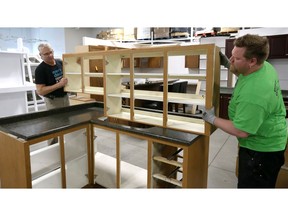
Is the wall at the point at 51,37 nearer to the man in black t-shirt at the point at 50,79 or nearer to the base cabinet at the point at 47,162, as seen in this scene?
the man in black t-shirt at the point at 50,79

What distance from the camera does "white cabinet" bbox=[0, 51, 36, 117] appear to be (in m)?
4.02

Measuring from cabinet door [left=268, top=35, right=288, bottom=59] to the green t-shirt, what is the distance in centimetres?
400

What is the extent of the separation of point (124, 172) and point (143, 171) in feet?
0.70

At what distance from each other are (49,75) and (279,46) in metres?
4.69

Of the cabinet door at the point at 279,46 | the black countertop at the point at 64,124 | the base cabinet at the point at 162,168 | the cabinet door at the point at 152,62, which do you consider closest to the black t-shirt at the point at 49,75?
the black countertop at the point at 64,124

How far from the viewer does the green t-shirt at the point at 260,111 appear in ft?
4.54

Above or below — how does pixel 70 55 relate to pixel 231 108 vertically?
above

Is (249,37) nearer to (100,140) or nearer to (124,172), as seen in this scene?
(124,172)

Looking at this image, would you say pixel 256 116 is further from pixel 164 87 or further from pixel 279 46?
pixel 279 46

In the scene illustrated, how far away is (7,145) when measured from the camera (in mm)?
1889

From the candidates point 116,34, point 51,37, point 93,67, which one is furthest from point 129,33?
point 51,37

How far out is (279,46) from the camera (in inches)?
190

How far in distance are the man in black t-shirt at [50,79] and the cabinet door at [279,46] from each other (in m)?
4.48

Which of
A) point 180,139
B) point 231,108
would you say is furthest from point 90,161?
point 231,108
